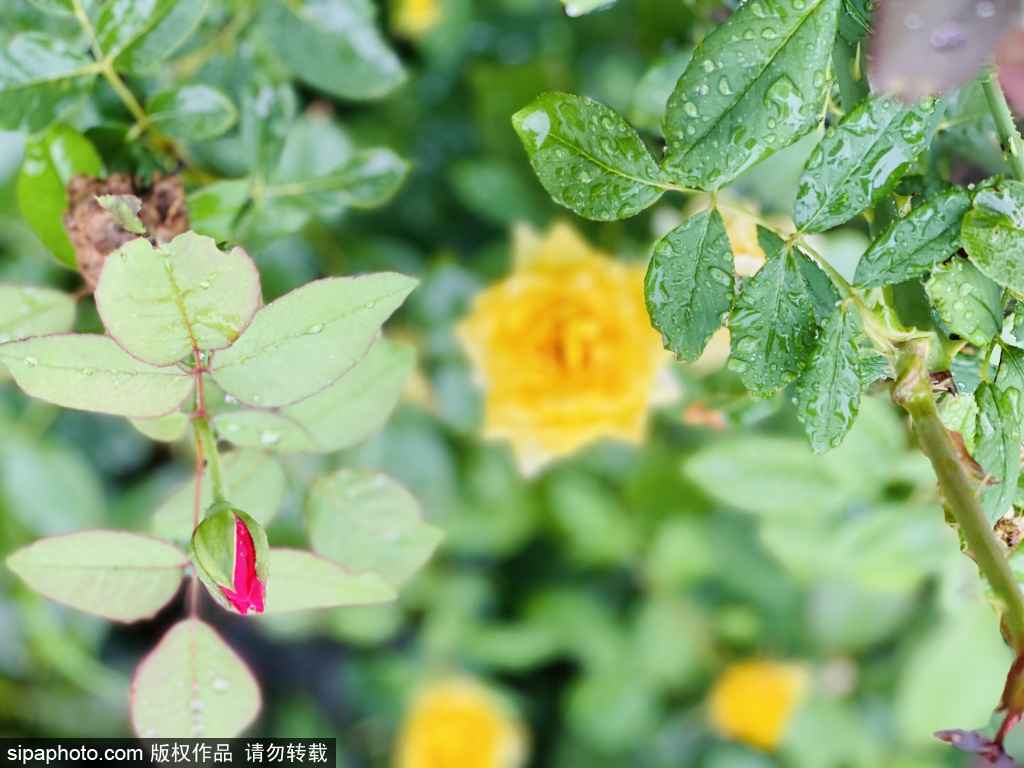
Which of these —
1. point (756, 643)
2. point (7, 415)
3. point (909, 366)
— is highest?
point (7, 415)

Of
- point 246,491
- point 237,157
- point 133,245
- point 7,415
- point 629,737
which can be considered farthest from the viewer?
point 629,737

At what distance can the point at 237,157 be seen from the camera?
21.0 inches

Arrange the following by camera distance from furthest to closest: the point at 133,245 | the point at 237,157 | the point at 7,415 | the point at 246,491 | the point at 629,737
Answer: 1. the point at 629,737
2. the point at 7,415
3. the point at 237,157
4. the point at 246,491
5. the point at 133,245

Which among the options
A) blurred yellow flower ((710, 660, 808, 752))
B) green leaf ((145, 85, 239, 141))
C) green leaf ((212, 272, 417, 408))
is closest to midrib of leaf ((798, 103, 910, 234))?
green leaf ((212, 272, 417, 408))

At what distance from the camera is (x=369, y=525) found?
13.7 inches

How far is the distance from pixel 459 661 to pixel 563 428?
17.1 inches

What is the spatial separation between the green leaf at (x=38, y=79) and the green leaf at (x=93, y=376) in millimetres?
138

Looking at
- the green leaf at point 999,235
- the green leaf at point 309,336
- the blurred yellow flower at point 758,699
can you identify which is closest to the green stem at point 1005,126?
the green leaf at point 999,235

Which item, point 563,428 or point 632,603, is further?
point 632,603

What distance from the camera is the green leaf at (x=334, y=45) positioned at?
1.50ft

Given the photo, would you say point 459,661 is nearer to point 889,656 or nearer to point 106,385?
point 889,656

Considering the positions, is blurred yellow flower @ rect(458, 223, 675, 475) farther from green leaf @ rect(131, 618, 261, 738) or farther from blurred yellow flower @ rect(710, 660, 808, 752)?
blurred yellow flower @ rect(710, 660, 808, 752)

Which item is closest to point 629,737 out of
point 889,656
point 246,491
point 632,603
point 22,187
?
point 632,603

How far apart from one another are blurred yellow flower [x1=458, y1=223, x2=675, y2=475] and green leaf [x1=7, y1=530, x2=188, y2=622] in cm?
30
